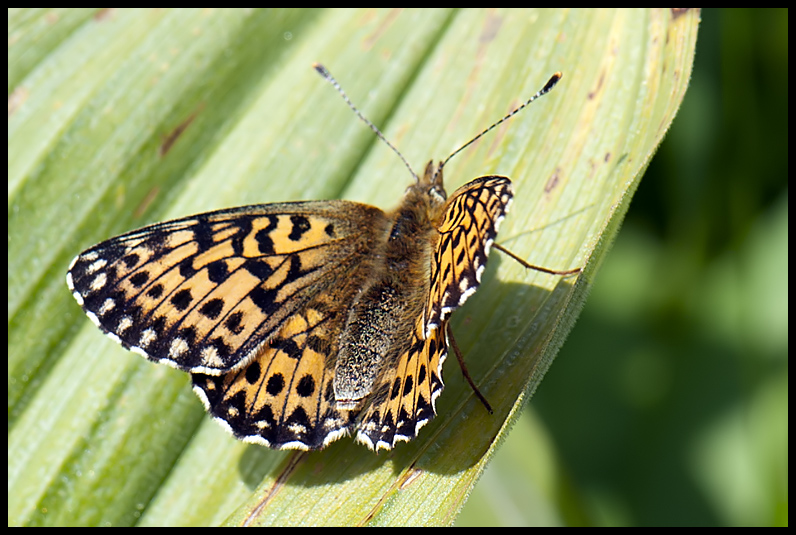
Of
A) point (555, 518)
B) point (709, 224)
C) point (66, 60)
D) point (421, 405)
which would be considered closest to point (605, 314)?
point (709, 224)

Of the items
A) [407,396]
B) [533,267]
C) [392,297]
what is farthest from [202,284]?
[533,267]

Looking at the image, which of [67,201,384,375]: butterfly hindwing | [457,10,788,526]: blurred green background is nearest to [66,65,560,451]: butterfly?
[67,201,384,375]: butterfly hindwing

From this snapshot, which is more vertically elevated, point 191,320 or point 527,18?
point 191,320

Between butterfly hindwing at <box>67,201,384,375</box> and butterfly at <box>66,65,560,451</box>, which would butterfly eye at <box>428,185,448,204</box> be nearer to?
butterfly at <box>66,65,560,451</box>

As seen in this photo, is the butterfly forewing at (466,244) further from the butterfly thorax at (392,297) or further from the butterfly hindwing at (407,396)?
the butterfly thorax at (392,297)

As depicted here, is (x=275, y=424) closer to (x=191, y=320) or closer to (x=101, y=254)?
(x=191, y=320)

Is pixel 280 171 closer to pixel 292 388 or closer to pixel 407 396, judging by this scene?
pixel 292 388
